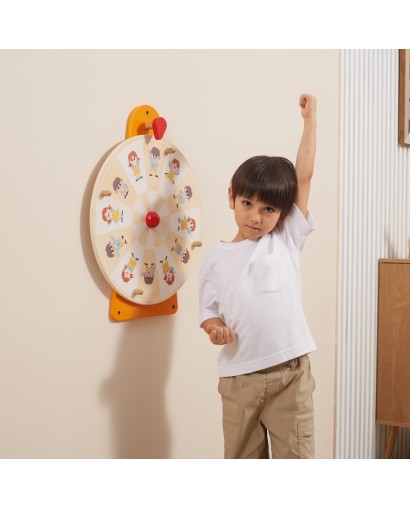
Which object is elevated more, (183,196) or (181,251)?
(183,196)

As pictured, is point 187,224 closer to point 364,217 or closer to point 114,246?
point 114,246

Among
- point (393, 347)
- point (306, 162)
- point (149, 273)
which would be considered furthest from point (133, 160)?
point (393, 347)

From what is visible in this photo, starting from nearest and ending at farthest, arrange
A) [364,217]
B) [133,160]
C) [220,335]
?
[220,335] < [133,160] < [364,217]

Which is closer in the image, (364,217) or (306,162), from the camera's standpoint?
(306,162)

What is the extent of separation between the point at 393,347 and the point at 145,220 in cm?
88

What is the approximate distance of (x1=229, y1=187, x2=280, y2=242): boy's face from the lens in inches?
41.0

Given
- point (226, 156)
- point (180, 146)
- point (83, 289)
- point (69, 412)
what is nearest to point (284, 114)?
point (226, 156)

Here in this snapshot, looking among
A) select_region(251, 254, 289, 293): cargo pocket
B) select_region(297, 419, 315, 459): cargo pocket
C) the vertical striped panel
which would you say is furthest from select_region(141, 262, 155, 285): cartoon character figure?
the vertical striped panel

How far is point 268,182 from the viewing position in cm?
103

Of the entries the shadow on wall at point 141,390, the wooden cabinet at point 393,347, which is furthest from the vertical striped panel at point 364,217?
the shadow on wall at point 141,390

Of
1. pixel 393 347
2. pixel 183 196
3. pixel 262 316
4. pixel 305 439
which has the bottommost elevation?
pixel 305 439

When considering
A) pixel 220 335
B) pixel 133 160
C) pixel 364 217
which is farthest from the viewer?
pixel 364 217

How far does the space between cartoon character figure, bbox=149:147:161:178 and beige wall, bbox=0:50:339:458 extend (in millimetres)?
56

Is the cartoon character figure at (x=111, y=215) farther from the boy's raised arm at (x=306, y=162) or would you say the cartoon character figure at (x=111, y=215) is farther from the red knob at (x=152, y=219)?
the boy's raised arm at (x=306, y=162)
